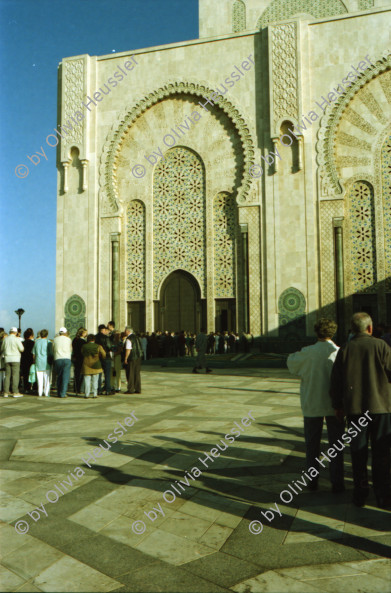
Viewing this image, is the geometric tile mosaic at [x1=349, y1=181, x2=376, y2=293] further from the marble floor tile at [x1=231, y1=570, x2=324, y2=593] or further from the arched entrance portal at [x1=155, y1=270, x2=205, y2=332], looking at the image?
the marble floor tile at [x1=231, y1=570, x2=324, y2=593]

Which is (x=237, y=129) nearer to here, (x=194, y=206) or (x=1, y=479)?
(x=194, y=206)

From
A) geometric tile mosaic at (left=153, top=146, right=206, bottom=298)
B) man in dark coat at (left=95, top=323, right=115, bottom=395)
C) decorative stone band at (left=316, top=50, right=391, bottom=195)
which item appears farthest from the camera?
geometric tile mosaic at (left=153, top=146, right=206, bottom=298)

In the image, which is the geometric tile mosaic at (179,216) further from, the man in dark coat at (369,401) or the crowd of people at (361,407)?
the man in dark coat at (369,401)

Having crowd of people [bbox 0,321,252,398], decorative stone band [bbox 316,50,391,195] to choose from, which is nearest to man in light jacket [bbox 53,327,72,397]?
crowd of people [bbox 0,321,252,398]

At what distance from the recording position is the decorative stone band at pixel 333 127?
15.8 m

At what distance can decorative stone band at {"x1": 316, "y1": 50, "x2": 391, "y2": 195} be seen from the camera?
51.7 ft

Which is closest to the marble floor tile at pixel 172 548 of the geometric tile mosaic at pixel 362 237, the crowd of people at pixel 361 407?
the crowd of people at pixel 361 407

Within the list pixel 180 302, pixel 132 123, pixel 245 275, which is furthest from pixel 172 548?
pixel 132 123

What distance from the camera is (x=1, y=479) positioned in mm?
3658

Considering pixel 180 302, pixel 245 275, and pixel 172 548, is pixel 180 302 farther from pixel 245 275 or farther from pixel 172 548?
pixel 172 548

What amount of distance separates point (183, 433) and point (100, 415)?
1.65 metres

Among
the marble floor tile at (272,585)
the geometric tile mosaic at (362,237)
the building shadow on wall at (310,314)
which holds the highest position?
the geometric tile mosaic at (362,237)

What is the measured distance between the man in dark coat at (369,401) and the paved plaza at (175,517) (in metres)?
0.26

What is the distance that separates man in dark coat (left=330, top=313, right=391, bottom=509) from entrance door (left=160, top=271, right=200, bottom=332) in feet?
47.4
